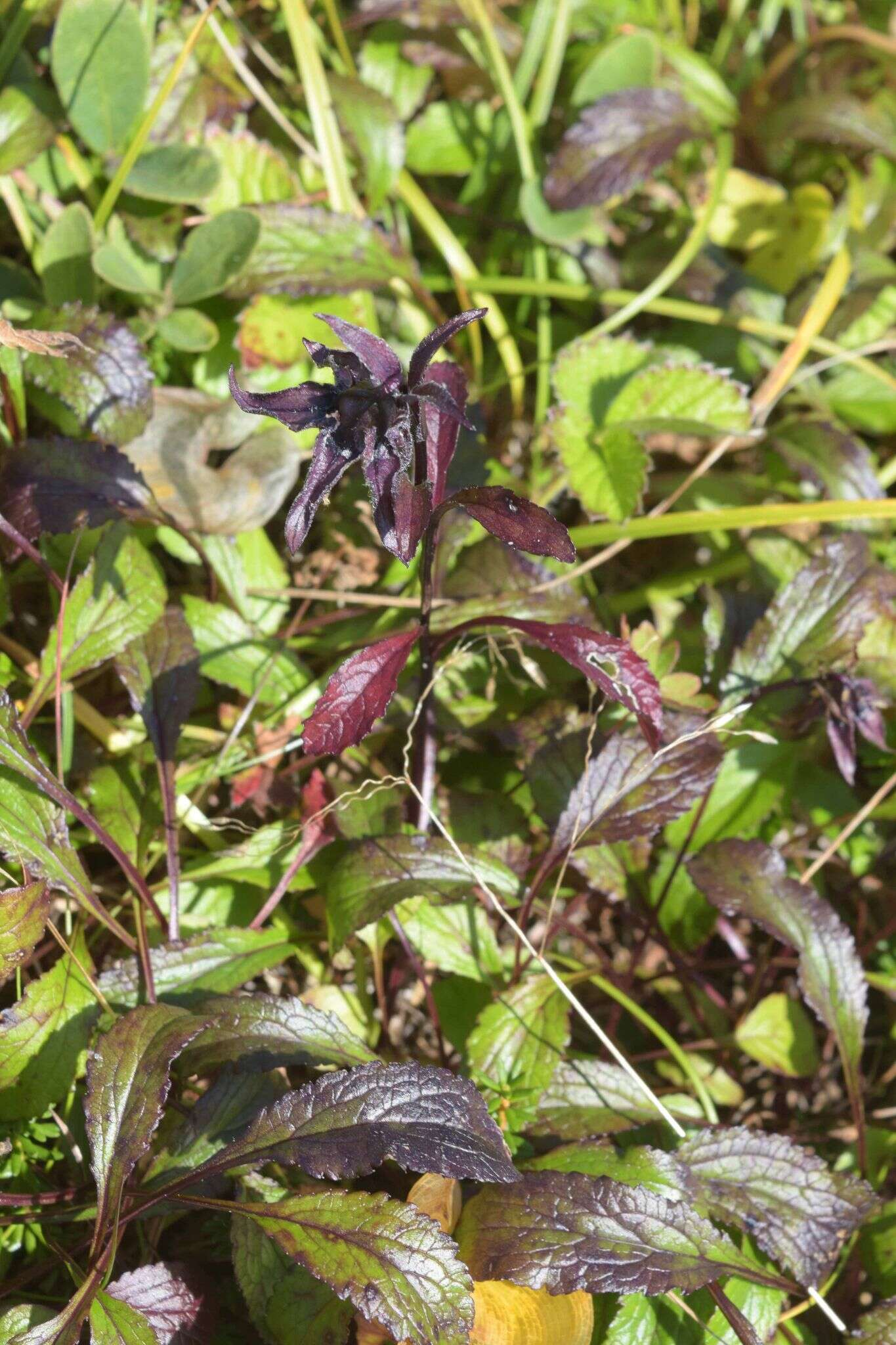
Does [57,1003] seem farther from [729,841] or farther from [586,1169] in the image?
[729,841]

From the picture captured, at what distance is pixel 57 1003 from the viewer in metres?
1.29

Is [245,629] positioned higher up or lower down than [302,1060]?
higher up

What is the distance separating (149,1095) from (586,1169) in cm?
53

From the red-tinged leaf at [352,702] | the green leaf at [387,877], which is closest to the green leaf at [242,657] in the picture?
the green leaf at [387,877]

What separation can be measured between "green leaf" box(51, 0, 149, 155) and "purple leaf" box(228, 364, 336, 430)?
1.08 metres

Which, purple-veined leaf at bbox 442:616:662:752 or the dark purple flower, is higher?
the dark purple flower

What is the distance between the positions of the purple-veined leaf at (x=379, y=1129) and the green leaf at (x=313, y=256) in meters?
1.28

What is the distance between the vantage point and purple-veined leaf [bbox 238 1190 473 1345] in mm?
1037

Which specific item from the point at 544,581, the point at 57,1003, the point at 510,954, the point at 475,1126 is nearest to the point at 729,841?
the point at 510,954

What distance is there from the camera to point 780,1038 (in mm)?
1657

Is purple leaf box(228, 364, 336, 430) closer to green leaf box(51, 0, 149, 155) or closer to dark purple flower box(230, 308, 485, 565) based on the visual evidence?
dark purple flower box(230, 308, 485, 565)

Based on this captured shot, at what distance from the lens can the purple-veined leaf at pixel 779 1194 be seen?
129cm

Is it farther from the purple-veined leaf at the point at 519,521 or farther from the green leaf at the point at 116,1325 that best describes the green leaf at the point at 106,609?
the green leaf at the point at 116,1325

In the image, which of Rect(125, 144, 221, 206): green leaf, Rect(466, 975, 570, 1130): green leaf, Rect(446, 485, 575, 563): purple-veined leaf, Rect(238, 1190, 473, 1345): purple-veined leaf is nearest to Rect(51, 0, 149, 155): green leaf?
Rect(125, 144, 221, 206): green leaf
